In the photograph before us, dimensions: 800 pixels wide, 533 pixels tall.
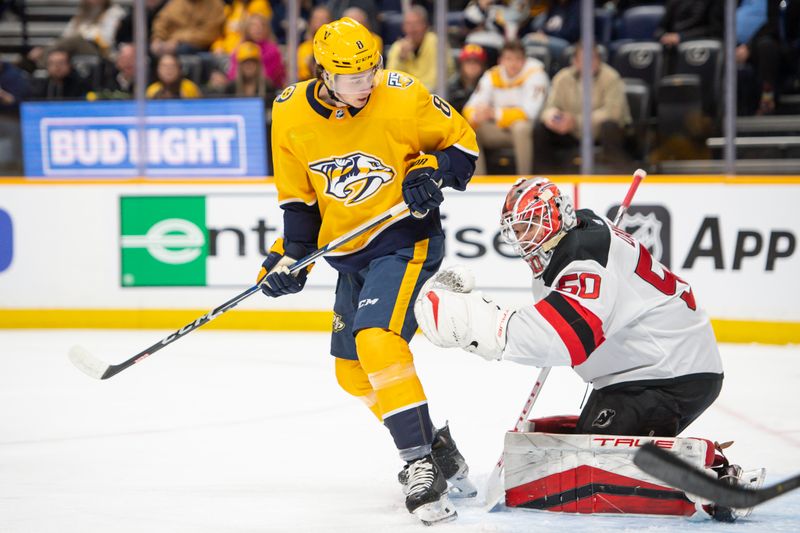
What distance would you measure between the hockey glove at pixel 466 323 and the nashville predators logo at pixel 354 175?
0.53 m

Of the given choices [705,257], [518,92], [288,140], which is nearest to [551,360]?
[288,140]

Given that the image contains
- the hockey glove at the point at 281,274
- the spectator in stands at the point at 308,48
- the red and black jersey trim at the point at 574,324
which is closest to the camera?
the red and black jersey trim at the point at 574,324

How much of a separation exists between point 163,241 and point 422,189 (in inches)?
151

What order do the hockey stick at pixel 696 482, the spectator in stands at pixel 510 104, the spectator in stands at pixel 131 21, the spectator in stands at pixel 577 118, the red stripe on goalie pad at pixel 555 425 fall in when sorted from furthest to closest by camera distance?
the spectator in stands at pixel 131 21 → the spectator in stands at pixel 510 104 → the spectator in stands at pixel 577 118 → the red stripe on goalie pad at pixel 555 425 → the hockey stick at pixel 696 482

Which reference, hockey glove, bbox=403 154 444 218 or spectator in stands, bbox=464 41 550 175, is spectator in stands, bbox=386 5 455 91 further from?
hockey glove, bbox=403 154 444 218

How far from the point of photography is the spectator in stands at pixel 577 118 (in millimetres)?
6156

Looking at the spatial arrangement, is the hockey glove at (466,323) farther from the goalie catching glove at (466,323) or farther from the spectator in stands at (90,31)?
the spectator in stands at (90,31)

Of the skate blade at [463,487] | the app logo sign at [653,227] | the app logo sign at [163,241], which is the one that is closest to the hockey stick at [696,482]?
the skate blade at [463,487]

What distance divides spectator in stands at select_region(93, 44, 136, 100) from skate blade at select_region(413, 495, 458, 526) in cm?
449

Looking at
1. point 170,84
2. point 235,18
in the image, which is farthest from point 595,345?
Answer: point 235,18

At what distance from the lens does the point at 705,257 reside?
232 inches

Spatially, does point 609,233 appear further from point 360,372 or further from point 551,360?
point 360,372

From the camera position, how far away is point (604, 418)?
2.84 meters

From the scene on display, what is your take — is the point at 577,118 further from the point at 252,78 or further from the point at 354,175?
the point at 354,175
